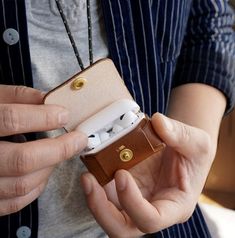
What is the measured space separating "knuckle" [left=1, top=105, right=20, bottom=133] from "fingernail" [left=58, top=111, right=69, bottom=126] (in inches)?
1.5

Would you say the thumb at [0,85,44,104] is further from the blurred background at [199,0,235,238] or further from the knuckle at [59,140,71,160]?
the blurred background at [199,0,235,238]

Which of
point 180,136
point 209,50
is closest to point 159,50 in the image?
point 209,50

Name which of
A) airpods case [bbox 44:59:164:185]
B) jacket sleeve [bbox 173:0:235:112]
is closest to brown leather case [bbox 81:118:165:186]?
airpods case [bbox 44:59:164:185]

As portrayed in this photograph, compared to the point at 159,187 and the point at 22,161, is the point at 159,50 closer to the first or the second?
the point at 159,187

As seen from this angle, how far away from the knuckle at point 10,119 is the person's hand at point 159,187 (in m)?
0.12

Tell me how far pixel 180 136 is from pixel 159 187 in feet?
0.31

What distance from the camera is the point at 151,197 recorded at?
53 centimetres

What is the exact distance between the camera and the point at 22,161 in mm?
379

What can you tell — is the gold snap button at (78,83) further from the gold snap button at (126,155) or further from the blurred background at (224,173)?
the blurred background at (224,173)

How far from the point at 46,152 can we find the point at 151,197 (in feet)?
0.64

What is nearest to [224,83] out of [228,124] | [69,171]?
[69,171]

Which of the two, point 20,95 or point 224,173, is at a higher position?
point 20,95

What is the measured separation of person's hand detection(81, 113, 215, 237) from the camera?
45cm

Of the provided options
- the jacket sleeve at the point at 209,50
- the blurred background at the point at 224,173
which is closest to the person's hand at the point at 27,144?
the jacket sleeve at the point at 209,50
